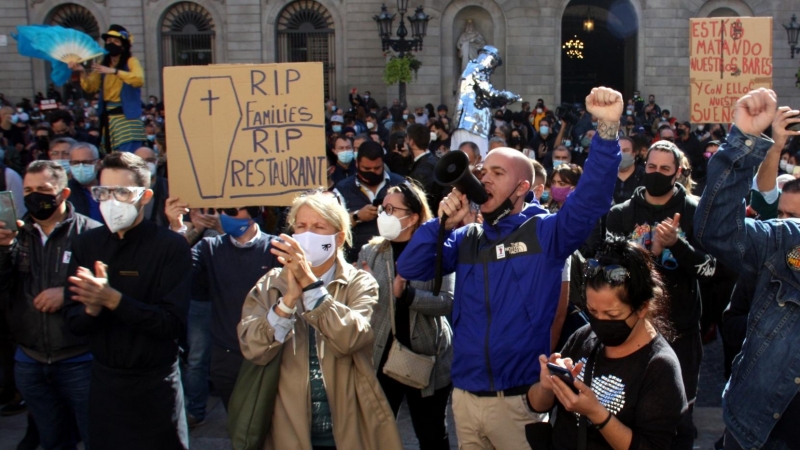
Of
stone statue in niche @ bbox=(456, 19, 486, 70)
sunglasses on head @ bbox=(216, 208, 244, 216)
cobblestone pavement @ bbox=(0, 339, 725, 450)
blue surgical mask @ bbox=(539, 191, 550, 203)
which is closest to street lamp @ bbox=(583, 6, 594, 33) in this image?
stone statue in niche @ bbox=(456, 19, 486, 70)

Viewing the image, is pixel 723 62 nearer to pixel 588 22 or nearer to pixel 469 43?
pixel 469 43

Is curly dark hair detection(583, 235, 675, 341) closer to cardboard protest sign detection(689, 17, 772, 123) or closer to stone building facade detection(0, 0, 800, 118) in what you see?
cardboard protest sign detection(689, 17, 772, 123)

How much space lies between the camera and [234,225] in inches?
195

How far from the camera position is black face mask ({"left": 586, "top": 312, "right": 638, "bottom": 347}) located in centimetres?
282

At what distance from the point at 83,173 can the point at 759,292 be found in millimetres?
5044

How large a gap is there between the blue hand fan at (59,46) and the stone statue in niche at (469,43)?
750 inches

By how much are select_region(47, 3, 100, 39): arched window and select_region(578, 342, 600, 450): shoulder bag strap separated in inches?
1099

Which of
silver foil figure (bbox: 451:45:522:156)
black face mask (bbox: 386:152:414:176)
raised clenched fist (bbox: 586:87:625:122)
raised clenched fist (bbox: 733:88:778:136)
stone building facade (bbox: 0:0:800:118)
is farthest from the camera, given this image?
stone building facade (bbox: 0:0:800:118)

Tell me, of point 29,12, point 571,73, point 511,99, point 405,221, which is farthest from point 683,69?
point 405,221

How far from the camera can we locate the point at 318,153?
517 centimetres

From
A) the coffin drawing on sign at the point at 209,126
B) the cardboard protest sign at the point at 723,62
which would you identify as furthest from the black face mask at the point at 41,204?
the cardboard protest sign at the point at 723,62

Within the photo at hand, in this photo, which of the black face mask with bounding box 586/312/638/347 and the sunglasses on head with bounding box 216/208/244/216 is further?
the sunglasses on head with bounding box 216/208/244/216

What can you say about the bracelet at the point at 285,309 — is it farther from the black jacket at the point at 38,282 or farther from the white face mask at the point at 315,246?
the black jacket at the point at 38,282

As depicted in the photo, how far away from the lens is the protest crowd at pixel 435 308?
2855mm
